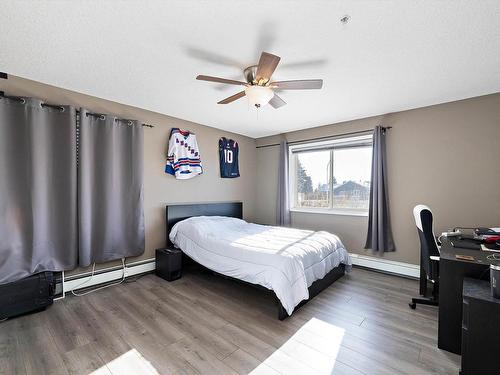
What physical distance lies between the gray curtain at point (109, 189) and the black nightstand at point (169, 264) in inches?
12.8

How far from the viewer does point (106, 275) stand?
3.08m

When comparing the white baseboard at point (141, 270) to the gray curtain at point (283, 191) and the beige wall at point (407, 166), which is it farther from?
the gray curtain at point (283, 191)

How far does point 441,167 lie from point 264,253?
2769mm

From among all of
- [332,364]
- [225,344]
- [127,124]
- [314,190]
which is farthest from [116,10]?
[314,190]

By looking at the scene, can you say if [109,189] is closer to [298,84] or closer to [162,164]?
[162,164]

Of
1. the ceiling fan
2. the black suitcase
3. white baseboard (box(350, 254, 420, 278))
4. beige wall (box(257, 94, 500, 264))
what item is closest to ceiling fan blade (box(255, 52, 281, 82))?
the ceiling fan

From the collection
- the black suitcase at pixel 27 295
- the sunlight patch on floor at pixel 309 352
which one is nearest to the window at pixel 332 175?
the sunlight patch on floor at pixel 309 352

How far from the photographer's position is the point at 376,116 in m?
3.69

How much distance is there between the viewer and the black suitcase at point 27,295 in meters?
2.20

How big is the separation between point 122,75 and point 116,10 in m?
0.98

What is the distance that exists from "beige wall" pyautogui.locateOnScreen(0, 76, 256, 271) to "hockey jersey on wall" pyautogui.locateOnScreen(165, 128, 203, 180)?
0.36 feet

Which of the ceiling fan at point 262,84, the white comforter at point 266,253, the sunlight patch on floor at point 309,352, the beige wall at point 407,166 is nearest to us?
the sunlight patch on floor at point 309,352

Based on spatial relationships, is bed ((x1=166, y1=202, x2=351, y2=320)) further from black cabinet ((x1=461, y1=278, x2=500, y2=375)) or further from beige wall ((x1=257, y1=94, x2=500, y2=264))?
black cabinet ((x1=461, y1=278, x2=500, y2=375))

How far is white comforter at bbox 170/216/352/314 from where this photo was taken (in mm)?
2287
